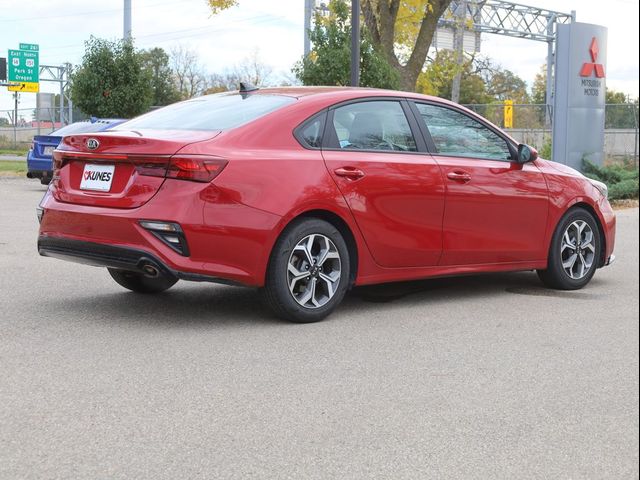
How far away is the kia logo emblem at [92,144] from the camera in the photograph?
6.12 meters

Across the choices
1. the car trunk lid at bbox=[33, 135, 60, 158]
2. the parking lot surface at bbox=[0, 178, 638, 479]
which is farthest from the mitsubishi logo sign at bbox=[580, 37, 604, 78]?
the parking lot surface at bbox=[0, 178, 638, 479]

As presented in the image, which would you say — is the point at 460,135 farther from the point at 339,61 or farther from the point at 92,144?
the point at 339,61

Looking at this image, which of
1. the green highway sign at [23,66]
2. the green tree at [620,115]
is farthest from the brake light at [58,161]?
the green highway sign at [23,66]

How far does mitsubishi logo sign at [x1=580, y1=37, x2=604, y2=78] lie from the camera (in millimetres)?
20500

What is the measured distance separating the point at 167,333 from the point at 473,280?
3.44 meters

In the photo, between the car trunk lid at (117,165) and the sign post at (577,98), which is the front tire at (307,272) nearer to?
the car trunk lid at (117,165)

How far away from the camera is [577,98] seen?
20406mm

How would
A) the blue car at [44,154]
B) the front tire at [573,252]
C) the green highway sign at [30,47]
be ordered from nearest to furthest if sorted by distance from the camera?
the front tire at [573,252] < the blue car at [44,154] < the green highway sign at [30,47]

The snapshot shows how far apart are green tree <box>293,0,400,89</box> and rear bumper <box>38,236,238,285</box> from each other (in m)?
15.0

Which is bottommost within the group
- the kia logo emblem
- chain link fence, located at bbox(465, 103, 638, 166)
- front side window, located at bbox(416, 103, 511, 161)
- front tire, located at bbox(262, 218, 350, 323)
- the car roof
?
front tire, located at bbox(262, 218, 350, 323)

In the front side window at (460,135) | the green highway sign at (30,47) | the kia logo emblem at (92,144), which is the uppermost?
the green highway sign at (30,47)

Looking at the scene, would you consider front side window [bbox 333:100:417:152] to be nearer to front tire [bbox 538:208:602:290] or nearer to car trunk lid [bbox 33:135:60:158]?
front tire [bbox 538:208:602:290]

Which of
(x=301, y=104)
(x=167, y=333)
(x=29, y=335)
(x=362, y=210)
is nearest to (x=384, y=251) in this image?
(x=362, y=210)

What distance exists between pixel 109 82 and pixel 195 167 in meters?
21.7
